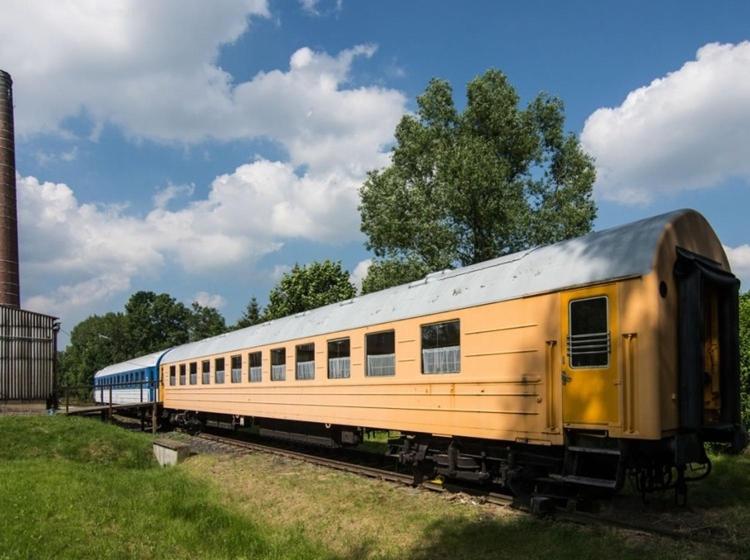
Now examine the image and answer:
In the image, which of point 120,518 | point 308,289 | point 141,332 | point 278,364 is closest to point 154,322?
point 141,332

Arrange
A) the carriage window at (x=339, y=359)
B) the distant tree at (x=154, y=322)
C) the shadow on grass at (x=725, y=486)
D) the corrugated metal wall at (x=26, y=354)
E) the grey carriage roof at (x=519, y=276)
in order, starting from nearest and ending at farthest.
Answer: the grey carriage roof at (x=519, y=276), the shadow on grass at (x=725, y=486), the carriage window at (x=339, y=359), the corrugated metal wall at (x=26, y=354), the distant tree at (x=154, y=322)

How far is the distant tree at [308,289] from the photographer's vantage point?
4416 centimetres

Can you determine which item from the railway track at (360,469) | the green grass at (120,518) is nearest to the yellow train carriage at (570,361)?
the railway track at (360,469)

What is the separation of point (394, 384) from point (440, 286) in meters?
1.84

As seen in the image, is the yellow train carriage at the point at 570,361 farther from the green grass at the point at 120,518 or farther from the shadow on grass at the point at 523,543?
the green grass at the point at 120,518

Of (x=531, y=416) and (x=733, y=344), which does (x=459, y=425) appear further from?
(x=733, y=344)

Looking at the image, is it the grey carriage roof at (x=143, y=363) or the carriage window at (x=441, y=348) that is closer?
the carriage window at (x=441, y=348)

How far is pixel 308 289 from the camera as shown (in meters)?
44.9

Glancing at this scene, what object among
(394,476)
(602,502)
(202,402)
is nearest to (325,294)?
(202,402)

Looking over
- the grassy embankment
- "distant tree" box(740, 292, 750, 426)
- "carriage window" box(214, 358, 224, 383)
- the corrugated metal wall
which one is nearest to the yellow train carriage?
the grassy embankment

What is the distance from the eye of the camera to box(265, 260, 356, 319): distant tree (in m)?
44.2

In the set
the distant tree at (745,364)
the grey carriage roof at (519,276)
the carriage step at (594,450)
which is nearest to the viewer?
the carriage step at (594,450)

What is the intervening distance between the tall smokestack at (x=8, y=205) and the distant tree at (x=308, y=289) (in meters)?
16.1

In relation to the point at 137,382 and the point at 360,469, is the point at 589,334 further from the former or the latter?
the point at 137,382
